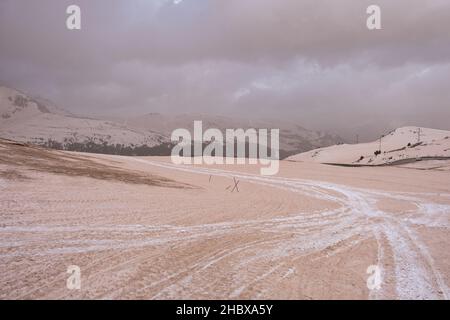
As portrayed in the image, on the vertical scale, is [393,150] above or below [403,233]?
above

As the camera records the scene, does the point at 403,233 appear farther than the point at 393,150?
No

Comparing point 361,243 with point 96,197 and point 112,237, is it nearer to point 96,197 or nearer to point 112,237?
point 112,237

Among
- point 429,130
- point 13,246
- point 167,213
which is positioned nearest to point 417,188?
point 167,213

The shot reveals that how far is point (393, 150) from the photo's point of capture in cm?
8419

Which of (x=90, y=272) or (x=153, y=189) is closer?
(x=90, y=272)

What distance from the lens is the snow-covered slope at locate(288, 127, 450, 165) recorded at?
232ft

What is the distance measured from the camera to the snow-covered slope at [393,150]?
70.7m

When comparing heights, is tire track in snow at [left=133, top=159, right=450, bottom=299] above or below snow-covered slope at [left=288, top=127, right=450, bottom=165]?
below

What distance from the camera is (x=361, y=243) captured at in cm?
1022

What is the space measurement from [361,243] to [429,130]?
184 m

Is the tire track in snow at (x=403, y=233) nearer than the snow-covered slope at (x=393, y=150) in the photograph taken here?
Yes

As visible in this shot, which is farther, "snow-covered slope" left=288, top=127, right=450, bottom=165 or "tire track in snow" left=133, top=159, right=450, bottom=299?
"snow-covered slope" left=288, top=127, right=450, bottom=165

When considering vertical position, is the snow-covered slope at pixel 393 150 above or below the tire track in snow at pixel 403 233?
above
